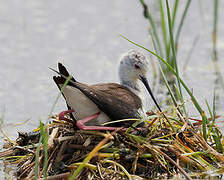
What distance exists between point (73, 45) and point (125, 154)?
18.7 ft

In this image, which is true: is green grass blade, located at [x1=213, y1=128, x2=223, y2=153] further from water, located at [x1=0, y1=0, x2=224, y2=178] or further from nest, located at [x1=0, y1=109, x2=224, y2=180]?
water, located at [x1=0, y1=0, x2=224, y2=178]

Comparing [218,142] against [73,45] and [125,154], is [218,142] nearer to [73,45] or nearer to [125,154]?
[125,154]

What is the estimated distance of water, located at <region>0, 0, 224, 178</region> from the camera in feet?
30.4

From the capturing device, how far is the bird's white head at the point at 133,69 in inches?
280

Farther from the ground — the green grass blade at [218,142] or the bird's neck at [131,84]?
the bird's neck at [131,84]

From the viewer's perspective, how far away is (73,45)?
11109 mm

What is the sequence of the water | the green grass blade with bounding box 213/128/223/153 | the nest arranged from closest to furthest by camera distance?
the nest < the green grass blade with bounding box 213/128/223/153 < the water

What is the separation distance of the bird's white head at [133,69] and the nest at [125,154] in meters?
1.12

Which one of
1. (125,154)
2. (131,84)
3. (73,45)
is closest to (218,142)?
(125,154)

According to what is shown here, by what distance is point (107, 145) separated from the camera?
5.75 meters

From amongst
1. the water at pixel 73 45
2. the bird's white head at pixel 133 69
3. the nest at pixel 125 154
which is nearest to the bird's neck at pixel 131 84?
the bird's white head at pixel 133 69

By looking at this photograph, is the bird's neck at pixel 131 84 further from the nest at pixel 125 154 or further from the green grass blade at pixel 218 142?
the green grass blade at pixel 218 142

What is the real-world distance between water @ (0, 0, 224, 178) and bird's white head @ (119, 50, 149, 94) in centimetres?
167

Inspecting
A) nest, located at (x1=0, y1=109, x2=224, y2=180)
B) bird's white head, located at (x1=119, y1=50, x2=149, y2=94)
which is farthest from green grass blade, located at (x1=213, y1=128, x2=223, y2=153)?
bird's white head, located at (x1=119, y1=50, x2=149, y2=94)
